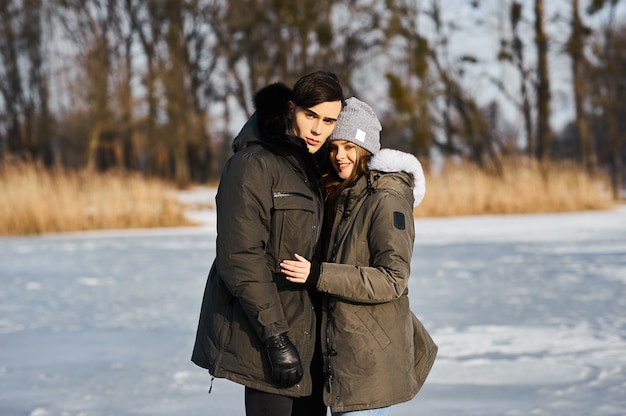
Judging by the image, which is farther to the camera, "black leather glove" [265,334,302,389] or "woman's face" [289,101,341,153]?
"woman's face" [289,101,341,153]

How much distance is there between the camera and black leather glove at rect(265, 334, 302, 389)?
2066 millimetres

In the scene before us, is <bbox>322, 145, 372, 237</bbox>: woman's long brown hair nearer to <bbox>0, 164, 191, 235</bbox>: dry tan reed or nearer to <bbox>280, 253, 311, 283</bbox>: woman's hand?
<bbox>280, 253, 311, 283</bbox>: woman's hand

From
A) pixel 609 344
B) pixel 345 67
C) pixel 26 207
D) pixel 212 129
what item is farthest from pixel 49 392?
pixel 212 129

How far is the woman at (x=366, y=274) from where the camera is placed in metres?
2.09

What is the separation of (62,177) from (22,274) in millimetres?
5368

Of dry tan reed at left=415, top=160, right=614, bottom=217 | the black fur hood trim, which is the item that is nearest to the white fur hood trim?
the black fur hood trim

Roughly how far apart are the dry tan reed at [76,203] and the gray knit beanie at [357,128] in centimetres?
1080

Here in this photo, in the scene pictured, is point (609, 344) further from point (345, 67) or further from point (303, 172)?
point (345, 67)

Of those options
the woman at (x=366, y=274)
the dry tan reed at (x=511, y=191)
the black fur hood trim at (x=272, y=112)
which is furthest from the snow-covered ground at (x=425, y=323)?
the dry tan reed at (x=511, y=191)

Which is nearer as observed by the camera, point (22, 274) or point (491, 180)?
point (22, 274)

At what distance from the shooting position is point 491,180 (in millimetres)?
14938

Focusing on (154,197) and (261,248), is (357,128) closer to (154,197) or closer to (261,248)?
(261,248)

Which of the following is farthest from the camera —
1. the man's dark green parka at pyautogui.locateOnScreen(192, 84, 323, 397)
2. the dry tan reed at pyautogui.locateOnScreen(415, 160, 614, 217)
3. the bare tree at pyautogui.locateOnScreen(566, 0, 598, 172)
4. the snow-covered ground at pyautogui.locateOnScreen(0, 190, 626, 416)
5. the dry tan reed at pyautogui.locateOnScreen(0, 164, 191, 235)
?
the bare tree at pyautogui.locateOnScreen(566, 0, 598, 172)

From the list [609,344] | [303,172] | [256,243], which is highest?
[303,172]
